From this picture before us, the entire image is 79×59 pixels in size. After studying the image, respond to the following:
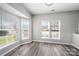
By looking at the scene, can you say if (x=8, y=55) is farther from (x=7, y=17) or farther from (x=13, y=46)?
(x=7, y=17)

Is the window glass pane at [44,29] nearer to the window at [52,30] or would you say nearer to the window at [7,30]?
the window at [52,30]

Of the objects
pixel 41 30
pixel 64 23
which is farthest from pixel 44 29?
pixel 64 23

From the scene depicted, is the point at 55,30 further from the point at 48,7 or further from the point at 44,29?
the point at 48,7

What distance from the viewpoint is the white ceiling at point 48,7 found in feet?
6.39

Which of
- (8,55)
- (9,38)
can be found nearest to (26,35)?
(9,38)

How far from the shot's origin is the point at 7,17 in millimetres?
1947

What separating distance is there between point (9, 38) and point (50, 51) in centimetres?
125

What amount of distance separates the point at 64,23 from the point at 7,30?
171 cm

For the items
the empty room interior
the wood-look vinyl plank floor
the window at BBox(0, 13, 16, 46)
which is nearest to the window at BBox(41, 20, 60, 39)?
the empty room interior

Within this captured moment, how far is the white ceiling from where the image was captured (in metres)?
1.95

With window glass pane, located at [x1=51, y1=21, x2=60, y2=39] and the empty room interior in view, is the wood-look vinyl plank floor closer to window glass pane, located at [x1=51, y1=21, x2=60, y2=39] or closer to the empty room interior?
the empty room interior

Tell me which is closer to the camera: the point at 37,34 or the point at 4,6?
the point at 4,6

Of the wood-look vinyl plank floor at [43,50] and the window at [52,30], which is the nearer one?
the wood-look vinyl plank floor at [43,50]

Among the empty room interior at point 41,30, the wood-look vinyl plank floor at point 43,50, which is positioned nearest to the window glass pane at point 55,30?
the empty room interior at point 41,30
